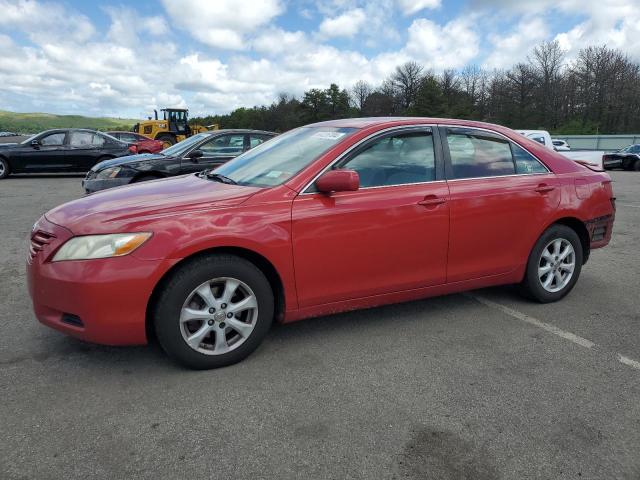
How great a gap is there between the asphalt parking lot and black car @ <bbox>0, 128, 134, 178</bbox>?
41.2 ft

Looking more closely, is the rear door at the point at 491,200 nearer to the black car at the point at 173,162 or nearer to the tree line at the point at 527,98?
the black car at the point at 173,162

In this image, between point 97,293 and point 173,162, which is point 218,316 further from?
point 173,162

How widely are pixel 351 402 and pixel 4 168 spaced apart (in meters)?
16.3

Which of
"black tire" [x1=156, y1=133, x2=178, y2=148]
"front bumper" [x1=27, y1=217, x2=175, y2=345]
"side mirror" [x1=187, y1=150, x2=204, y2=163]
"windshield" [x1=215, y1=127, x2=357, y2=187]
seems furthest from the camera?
"black tire" [x1=156, y1=133, x2=178, y2=148]

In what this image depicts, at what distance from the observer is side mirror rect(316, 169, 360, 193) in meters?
3.32

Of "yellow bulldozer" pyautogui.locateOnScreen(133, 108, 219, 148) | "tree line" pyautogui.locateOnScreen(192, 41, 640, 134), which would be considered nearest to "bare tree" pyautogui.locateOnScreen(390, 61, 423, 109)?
"tree line" pyautogui.locateOnScreen(192, 41, 640, 134)

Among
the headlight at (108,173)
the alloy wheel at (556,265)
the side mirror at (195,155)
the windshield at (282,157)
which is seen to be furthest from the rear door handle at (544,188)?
the headlight at (108,173)

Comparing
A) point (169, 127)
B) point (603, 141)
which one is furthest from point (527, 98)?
point (169, 127)

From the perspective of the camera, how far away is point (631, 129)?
57000mm

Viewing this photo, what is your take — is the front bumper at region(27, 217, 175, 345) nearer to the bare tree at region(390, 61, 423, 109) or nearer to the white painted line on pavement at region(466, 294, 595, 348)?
the white painted line on pavement at region(466, 294, 595, 348)

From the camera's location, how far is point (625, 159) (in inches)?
1006

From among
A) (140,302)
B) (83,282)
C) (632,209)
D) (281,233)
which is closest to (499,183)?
(281,233)

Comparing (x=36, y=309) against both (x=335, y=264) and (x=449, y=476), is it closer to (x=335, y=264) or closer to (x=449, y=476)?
(x=335, y=264)

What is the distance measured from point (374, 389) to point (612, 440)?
1212 millimetres
